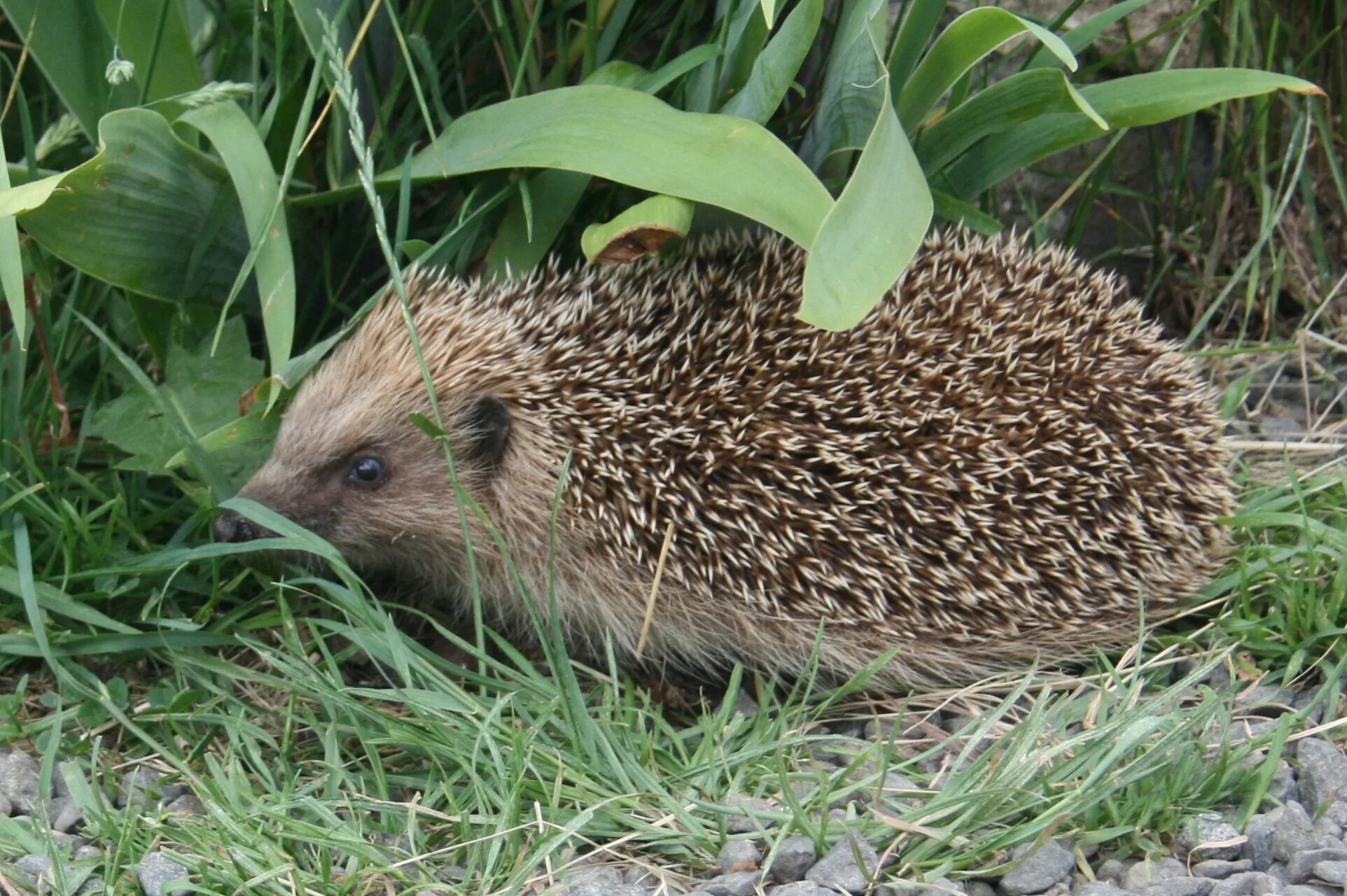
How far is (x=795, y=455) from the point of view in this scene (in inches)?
133

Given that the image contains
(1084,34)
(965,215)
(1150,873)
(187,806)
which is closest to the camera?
(1150,873)

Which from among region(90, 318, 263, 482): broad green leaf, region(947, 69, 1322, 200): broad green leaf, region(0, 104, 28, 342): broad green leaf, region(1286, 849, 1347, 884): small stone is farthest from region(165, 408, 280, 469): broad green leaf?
region(1286, 849, 1347, 884): small stone

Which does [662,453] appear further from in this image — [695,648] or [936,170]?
[936,170]

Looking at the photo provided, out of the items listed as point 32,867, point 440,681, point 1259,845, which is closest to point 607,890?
point 440,681

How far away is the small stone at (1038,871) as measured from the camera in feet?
8.39

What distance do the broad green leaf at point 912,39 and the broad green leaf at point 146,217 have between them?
69.8 inches

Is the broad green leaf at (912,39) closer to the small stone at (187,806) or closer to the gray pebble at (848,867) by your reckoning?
the gray pebble at (848,867)

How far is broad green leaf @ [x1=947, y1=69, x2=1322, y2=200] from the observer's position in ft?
10.4

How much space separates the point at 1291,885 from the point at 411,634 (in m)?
2.39

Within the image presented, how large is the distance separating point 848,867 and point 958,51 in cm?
184

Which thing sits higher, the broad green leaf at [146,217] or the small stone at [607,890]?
the broad green leaf at [146,217]

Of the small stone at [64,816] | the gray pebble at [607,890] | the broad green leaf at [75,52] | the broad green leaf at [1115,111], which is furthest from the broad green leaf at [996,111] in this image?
the small stone at [64,816]

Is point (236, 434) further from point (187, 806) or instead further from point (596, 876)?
point (596, 876)

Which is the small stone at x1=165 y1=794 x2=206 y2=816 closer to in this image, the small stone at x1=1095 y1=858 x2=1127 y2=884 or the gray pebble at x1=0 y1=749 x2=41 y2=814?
the gray pebble at x1=0 y1=749 x2=41 y2=814
